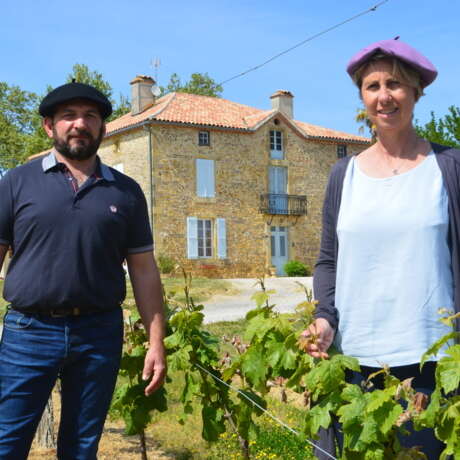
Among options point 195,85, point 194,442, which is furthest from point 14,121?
point 194,442

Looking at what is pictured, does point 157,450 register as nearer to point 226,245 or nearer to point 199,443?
point 199,443

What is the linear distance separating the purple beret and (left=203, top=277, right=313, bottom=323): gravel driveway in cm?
936

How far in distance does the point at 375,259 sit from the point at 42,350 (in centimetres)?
140

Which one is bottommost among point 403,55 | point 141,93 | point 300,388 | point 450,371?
point 300,388

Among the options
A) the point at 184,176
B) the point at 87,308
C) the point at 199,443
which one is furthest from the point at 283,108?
the point at 87,308

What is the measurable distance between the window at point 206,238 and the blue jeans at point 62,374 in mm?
21957

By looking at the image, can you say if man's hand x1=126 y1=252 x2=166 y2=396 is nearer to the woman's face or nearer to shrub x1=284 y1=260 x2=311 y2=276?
the woman's face

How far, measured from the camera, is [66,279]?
2.65m

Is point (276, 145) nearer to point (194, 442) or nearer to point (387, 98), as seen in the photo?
point (194, 442)

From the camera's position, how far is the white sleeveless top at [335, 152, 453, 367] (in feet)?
7.19

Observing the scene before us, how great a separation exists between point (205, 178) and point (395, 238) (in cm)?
2346

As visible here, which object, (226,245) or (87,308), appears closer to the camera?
(87,308)

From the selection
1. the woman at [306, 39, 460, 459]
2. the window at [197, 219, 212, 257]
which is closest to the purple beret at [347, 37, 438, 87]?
the woman at [306, 39, 460, 459]

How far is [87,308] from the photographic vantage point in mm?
2701
